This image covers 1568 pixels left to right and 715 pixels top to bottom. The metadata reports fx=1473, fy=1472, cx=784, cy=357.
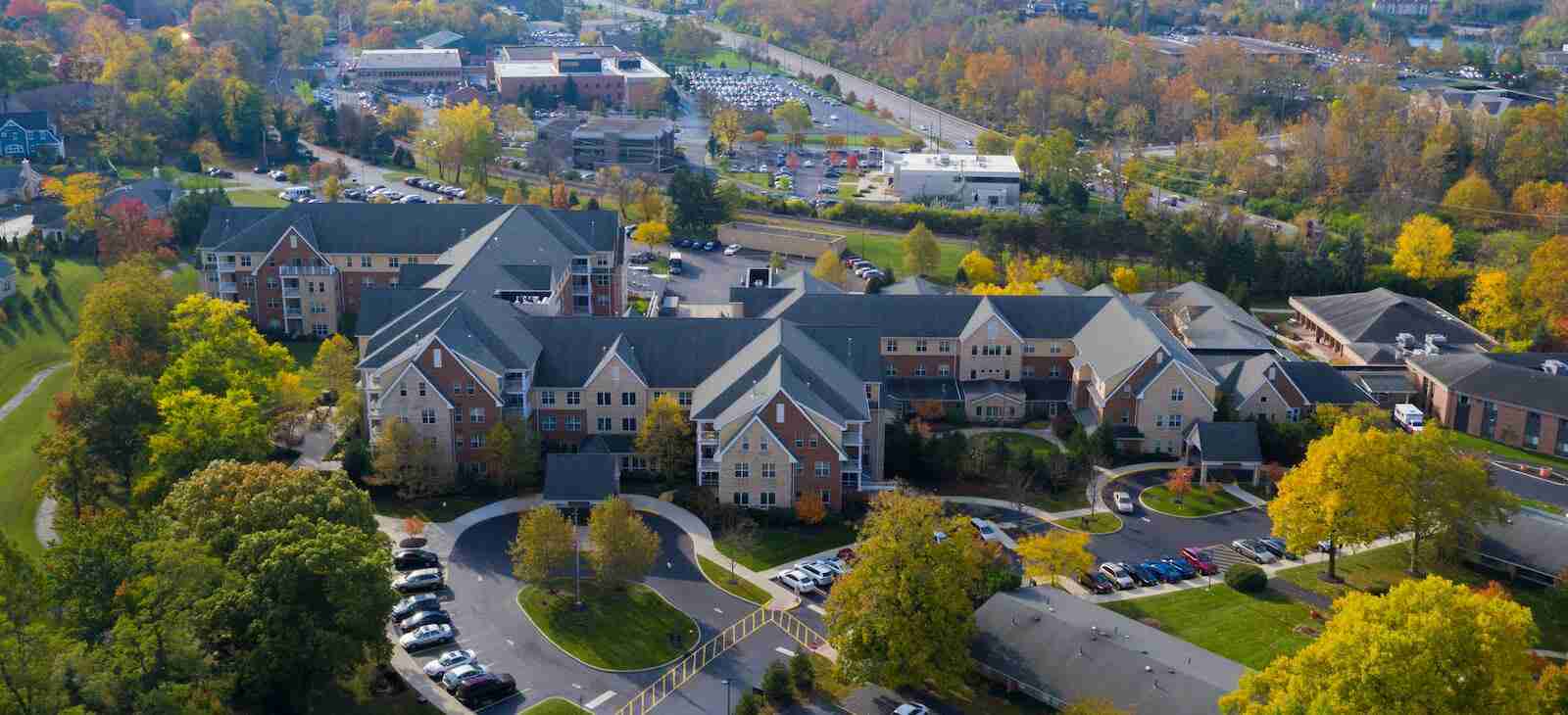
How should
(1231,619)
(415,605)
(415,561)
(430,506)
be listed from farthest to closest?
(430,506)
(415,561)
(1231,619)
(415,605)

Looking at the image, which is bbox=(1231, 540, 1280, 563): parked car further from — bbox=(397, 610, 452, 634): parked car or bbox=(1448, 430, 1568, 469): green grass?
bbox=(397, 610, 452, 634): parked car

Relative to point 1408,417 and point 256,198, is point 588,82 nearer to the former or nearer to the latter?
point 256,198

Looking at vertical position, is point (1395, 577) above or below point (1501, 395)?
below

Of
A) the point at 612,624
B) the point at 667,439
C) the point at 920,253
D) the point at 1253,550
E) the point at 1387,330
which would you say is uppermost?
the point at 920,253

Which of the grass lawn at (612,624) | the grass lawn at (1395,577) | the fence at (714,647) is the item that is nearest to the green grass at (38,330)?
the grass lawn at (612,624)

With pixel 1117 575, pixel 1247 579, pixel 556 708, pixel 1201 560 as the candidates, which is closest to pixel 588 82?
pixel 1201 560

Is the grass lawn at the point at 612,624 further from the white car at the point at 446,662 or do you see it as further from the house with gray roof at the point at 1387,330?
the house with gray roof at the point at 1387,330

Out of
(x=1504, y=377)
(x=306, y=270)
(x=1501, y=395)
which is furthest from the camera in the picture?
(x=306, y=270)
